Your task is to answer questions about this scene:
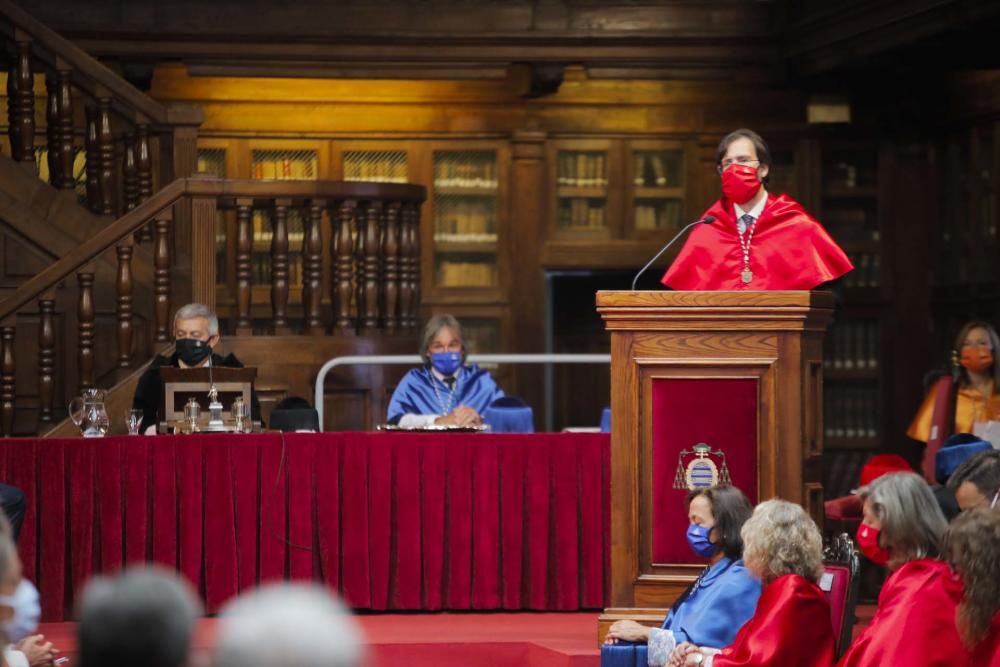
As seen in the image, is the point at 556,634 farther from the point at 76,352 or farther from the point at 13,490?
the point at 76,352

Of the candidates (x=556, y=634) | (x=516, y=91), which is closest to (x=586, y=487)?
(x=556, y=634)

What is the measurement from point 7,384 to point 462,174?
12.2ft

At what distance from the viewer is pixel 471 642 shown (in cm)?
613

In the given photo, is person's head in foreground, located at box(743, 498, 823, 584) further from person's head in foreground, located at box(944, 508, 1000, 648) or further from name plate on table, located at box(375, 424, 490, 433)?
name plate on table, located at box(375, 424, 490, 433)

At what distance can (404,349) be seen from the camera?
355 inches

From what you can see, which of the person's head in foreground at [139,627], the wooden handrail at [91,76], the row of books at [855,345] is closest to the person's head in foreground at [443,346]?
the wooden handrail at [91,76]

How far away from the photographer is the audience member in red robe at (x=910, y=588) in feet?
14.5

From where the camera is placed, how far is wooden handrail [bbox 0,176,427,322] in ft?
26.6

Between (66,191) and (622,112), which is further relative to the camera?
(622,112)

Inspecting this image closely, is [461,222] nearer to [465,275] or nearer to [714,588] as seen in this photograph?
[465,275]

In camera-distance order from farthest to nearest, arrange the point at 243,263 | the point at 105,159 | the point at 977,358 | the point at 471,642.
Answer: the point at 105,159 < the point at 243,263 < the point at 977,358 < the point at 471,642

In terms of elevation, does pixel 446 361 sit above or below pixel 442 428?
above

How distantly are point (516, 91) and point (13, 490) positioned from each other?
16.6 ft

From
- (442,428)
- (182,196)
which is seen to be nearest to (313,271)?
(182,196)
